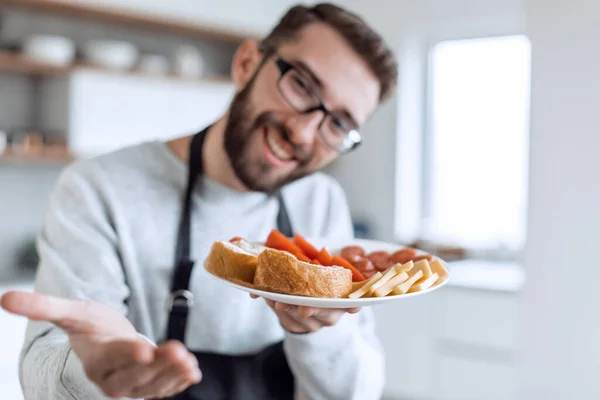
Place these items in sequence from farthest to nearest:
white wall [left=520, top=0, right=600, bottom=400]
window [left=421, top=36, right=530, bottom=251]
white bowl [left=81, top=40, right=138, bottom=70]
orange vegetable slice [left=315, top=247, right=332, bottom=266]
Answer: window [left=421, top=36, right=530, bottom=251] < white bowl [left=81, top=40, right=138, bottom=70] < white wall [left=520, top=0, right=600, bottom=400] < orange vegetable slice [left=315, top=247, right=332, bottom=266]

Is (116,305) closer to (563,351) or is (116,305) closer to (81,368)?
(81,368)

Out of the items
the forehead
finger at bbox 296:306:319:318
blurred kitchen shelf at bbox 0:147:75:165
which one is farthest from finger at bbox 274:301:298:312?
blurred kitchen shelf at bbox 0:147:75:165

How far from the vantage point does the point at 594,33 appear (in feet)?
5.64

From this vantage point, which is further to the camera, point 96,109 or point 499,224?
point 499,224

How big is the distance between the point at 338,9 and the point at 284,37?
0.38 ft

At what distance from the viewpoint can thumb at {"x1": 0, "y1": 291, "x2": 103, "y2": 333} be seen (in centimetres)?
56

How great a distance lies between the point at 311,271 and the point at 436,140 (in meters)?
3.06

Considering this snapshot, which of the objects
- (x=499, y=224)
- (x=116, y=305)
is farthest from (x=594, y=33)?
(x=499, y=224)

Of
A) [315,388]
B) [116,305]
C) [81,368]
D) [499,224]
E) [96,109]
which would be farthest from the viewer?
[499,224]

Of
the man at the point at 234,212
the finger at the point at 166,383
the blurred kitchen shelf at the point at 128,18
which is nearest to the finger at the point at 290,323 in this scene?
the man at the point at 234,212

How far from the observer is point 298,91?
1208 mm

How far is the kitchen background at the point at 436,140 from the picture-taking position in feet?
5.78

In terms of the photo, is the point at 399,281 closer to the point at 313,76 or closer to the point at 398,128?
the point at 313,76

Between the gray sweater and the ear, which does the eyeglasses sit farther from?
the gray sweater
